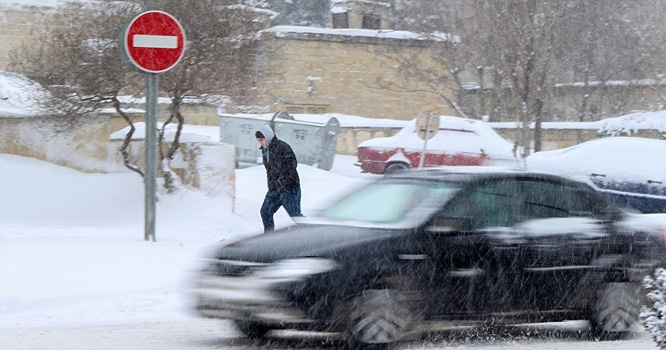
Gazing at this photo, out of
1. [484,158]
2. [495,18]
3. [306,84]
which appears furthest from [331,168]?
[306,84]

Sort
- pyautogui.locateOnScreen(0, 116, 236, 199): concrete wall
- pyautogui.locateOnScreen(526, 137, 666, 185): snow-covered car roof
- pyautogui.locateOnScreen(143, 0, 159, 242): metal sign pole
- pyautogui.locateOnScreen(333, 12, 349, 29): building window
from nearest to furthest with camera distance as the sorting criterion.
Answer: pyautogui.locateOnScreen(143, 0, 159, 242): metal sign pole
pyautogui.locateOnScreen(0, 116, 236, 199): concrete wall
pyautogui.locateOnScreen(526, 137, 666, 185): snow-covered car roof
pyautogui.locateOnScreen(333, 12, 349, 29): building window

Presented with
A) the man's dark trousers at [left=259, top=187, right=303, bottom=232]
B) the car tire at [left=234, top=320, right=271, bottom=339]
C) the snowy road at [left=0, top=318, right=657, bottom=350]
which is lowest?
the snowy road at [left=0, top=318, right=657, bottom=350]

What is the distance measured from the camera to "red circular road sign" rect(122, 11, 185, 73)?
480 inches

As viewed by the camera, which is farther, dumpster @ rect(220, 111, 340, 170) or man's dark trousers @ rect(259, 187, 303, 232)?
dumpster @ rect(220, 111, 340, 170)

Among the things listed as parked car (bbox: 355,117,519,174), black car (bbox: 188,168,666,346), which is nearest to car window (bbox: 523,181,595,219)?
black car (bbox: 188,168,666,346)

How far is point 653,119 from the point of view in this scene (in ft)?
88.8

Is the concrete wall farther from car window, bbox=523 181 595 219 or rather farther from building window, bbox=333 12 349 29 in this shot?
building window, bbox=333 12 349 29

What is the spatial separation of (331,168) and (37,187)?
14.4 m

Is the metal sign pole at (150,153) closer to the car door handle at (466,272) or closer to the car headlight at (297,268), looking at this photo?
the car headlight at (297,268)

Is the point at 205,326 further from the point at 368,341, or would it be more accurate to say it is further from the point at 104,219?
the point at 104,219

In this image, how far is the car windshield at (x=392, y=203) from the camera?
8047 mm

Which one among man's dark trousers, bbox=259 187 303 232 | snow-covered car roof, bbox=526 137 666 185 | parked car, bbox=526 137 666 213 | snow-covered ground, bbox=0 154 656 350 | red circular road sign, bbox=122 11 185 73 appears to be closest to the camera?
snow-covered ground, bbox=0 154 656 350

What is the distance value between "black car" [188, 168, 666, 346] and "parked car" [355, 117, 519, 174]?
53.3ft

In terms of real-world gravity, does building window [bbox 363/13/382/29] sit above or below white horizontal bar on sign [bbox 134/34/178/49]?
above
